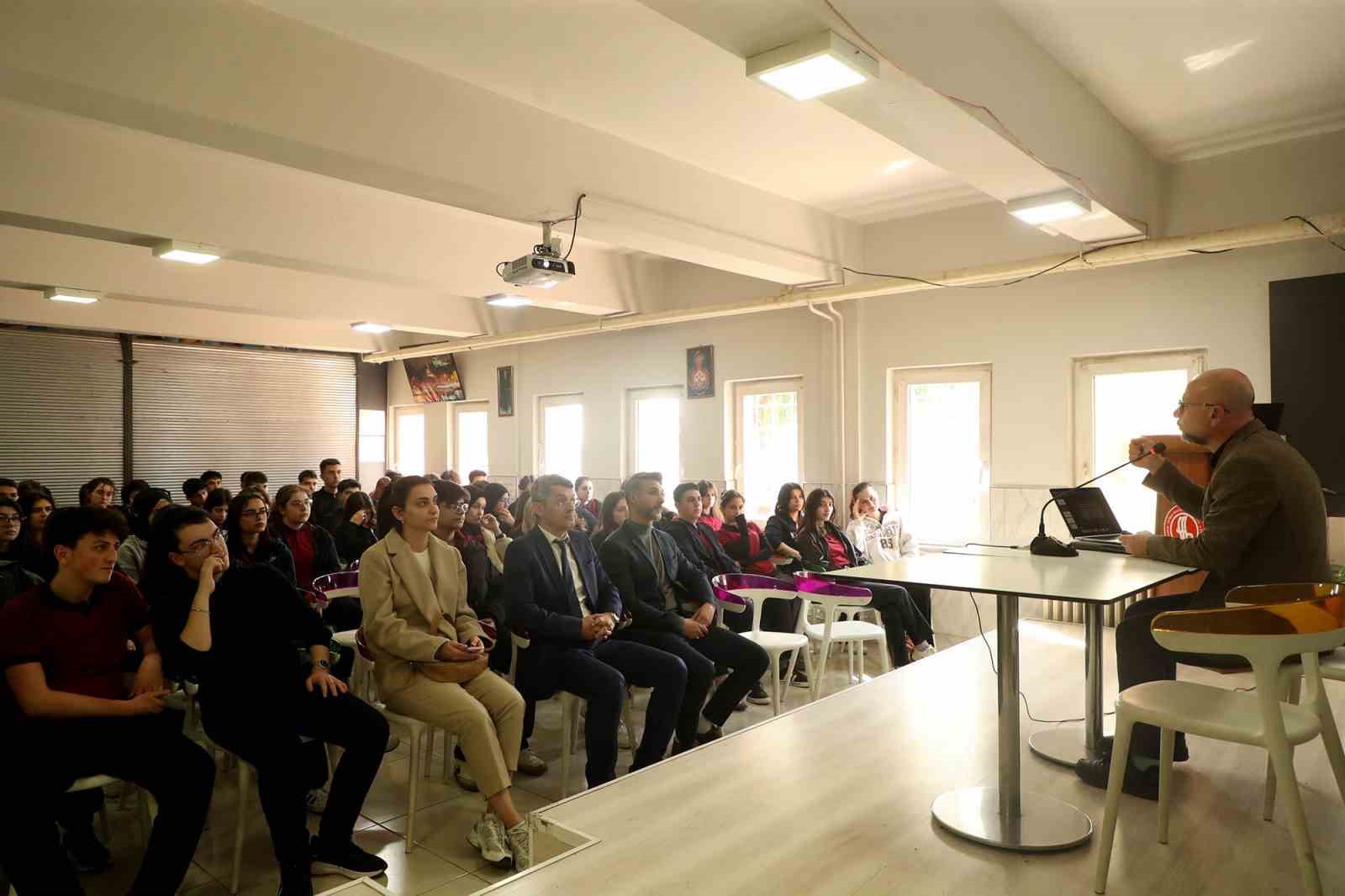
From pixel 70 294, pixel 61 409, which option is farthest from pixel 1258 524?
pixel 61 409

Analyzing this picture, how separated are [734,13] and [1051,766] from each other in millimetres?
2824

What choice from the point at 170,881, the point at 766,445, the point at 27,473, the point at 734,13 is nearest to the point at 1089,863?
the point at 170,881

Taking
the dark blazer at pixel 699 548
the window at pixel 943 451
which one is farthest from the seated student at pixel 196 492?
the window at pixel 943 451

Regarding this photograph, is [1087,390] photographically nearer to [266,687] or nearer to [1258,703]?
[1258,703]

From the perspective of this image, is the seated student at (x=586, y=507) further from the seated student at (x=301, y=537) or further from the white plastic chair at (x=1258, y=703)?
the white plastic chair at (x=1258, y=703)

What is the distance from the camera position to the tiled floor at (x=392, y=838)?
2.85 meters

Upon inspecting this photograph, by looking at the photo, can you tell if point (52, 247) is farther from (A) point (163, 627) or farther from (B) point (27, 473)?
(A) point (163, 627)

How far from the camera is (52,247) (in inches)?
265

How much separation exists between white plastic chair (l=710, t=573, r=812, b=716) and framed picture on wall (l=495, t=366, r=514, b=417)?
6353mm

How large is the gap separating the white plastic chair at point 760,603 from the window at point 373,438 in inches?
333

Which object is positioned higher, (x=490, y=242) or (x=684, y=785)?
(x=490, y=242)

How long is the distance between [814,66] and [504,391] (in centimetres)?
795

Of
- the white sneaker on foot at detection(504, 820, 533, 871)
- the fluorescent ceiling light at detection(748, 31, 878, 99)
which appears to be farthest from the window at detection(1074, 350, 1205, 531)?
the white sneaker on foot at detection(504, 820, 533, 871)

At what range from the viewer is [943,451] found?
23.0 ft
